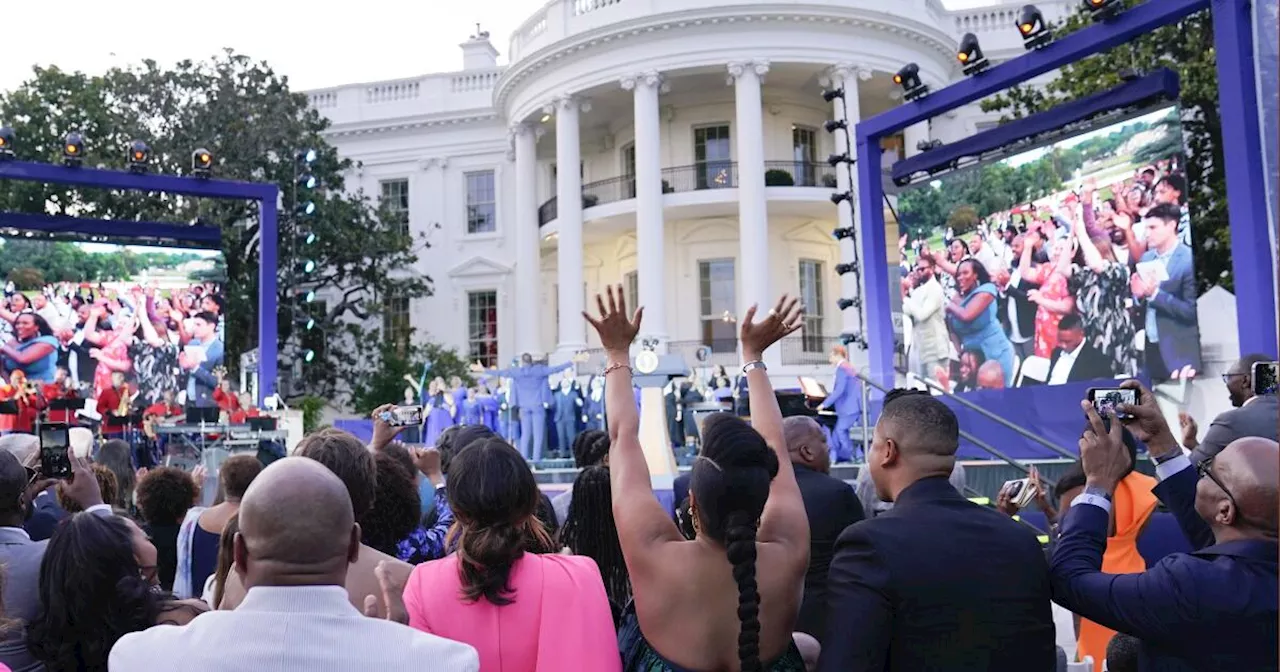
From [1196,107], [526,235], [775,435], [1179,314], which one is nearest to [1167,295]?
[1179,314]

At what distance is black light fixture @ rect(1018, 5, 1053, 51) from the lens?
12281 mm

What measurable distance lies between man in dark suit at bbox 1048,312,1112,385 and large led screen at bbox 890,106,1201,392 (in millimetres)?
17

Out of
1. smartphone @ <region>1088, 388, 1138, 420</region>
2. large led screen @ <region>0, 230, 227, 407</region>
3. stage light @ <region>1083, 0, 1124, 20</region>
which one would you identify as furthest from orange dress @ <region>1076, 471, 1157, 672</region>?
large led screen @ <region>0, 230, 227, 407</region>

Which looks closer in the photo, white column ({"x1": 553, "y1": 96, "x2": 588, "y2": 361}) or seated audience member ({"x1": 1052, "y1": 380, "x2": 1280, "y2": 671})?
seated audience member ({"x1": 1052, "y1": 380, "x2": 1280, "y2": 671})

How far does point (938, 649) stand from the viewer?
257 cm

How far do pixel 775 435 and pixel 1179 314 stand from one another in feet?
40.1

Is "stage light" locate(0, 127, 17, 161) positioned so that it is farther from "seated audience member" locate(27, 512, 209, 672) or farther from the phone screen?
the phone screen

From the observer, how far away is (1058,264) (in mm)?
15375

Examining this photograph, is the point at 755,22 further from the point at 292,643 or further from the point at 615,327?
the point at 292,643

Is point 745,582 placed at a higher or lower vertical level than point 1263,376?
lower

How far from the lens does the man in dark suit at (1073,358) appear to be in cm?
1483

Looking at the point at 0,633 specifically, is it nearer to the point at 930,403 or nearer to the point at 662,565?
the point at 662,565

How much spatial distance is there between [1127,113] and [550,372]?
34.2 ft

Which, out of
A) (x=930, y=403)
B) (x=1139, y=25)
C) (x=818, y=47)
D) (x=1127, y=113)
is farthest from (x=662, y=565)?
(x=818, y=47)
